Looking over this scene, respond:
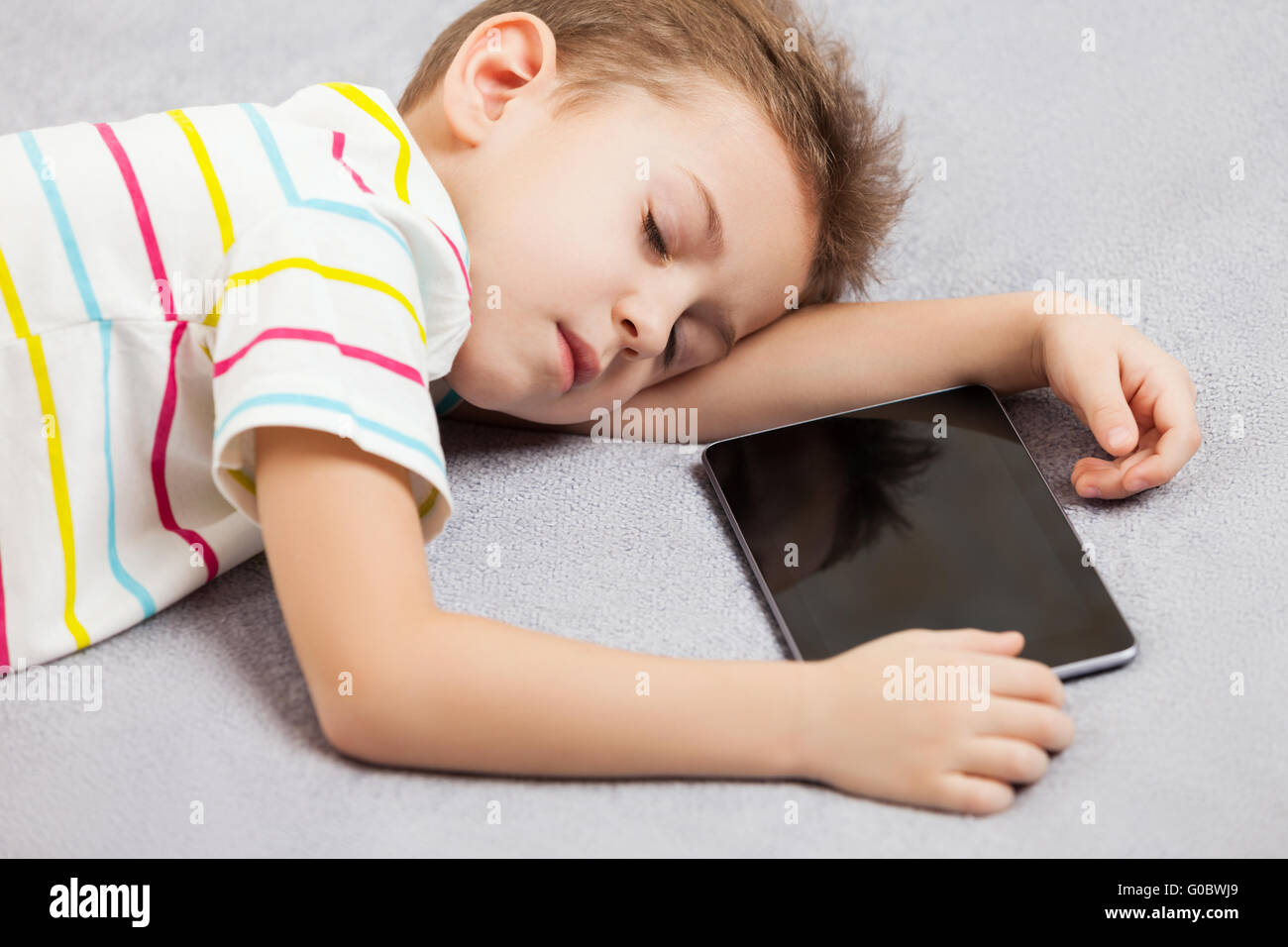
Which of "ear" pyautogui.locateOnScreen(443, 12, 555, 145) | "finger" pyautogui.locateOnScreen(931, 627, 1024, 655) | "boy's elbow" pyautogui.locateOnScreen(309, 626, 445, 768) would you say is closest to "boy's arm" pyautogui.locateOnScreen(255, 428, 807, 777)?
"boy's elbow" pyautogui.locateOnScreen(309, 626, 445, 768)

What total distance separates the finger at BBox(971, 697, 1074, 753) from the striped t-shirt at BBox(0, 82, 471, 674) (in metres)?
0.33

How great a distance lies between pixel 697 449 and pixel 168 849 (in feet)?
1.56

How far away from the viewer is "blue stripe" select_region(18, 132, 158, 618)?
0.72 m

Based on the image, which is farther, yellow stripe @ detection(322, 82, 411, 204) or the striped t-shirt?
yellow stripe @ detection(322, 82, 411, 204)

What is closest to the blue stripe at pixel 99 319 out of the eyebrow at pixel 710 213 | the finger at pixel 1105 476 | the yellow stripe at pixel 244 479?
the yellow stripe at pixel 244 479

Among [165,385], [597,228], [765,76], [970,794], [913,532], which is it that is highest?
[765,76]

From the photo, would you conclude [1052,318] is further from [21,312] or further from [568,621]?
[21,312]

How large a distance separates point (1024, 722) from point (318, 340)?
446mm

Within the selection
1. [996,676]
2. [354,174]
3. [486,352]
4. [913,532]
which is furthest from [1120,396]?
[354,174]

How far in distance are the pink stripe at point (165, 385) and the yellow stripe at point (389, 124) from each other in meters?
0.16

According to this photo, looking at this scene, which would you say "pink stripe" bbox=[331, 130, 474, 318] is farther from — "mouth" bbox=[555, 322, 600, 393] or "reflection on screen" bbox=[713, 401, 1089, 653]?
"reflection on screen" bbox=[713, 401, 1089, 653]

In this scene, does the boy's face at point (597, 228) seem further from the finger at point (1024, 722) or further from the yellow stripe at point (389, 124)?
the finger at point (1024, 722)

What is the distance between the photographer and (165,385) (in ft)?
2.47

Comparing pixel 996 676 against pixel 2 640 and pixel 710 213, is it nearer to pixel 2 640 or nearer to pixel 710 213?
pixel 710 213
